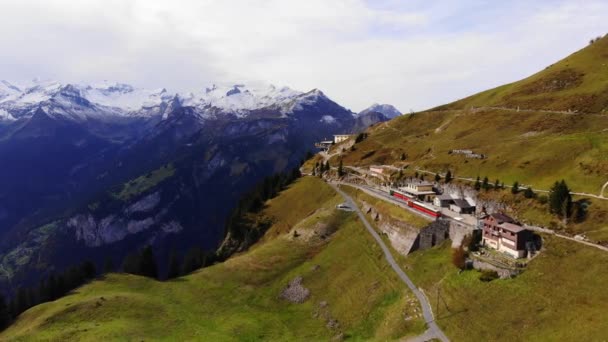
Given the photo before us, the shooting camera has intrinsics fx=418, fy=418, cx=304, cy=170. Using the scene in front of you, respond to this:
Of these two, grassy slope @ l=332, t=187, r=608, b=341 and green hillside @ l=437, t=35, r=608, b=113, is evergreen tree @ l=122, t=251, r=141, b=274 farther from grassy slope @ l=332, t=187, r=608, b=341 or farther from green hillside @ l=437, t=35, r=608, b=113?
green hillside @ l=437, t=35, r=608, b=113

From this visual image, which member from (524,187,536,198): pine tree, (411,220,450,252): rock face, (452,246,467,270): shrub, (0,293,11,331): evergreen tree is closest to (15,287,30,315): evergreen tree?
(0,293,11,331): evergreen tree

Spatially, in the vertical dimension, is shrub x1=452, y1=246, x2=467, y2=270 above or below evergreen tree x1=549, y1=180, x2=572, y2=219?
below

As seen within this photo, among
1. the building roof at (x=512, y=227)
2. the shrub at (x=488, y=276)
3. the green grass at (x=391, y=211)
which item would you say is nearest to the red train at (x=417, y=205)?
the green grass at (x=391, y=211)

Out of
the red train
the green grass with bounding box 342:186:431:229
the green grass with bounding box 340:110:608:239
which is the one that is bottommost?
the green grass with bounding box 342:186:431:229

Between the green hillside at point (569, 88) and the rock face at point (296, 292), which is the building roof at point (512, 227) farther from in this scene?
the green hillside at point (569, 88)

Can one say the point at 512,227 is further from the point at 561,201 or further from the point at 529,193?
the point at 529,193

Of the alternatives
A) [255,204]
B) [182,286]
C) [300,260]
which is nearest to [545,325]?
[300,260]
